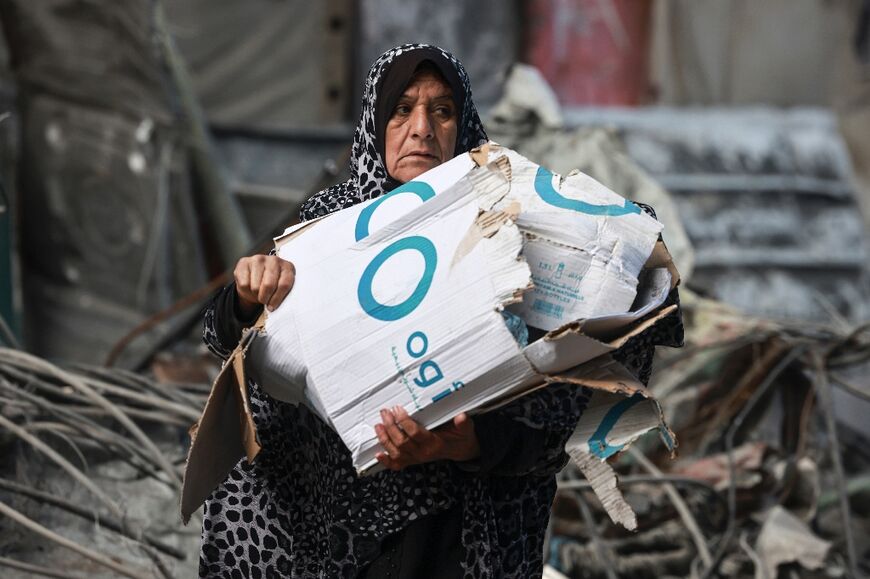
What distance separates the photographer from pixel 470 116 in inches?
85.0

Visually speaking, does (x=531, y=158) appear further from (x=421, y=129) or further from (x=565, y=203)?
(x=565, y=203)

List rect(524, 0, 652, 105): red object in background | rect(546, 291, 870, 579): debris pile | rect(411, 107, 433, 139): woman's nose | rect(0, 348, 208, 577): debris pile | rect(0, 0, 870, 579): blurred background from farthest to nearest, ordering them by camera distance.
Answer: rect(524, 0, 652, 105): red object in background, rect(546, 291, 870, 579): debris pile, rect(0, 0, 870, 579): blurred background, rect(0, 348, 208, 577): debris pile, rect(411, 107, 433, 139): woman's nose

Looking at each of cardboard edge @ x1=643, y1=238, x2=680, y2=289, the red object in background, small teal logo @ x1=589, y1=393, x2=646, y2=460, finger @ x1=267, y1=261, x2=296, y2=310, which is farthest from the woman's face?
the red object in background

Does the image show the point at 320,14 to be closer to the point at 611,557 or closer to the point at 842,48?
the point at 842,48

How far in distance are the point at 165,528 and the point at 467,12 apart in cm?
487

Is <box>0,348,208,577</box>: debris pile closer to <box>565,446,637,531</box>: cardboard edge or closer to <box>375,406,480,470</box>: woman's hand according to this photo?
<box>375,406,480,470</box>: woman's hand

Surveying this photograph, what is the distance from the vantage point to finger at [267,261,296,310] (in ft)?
6.22

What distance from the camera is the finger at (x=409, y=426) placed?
1799 millimetres

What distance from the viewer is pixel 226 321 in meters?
1.95

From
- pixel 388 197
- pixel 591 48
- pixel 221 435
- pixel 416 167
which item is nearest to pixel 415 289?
pixel 388 197

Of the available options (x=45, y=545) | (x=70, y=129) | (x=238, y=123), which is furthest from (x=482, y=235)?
(x=238, y=123)

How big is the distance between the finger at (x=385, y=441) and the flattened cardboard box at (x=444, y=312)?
0.02 metres

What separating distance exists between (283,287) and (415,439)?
0.98 ft

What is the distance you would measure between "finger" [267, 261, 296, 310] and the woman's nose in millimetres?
320
